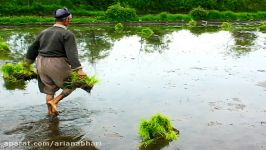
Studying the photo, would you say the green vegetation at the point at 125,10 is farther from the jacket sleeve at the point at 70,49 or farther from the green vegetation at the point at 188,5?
the jacket sleeve at the point at 70,49

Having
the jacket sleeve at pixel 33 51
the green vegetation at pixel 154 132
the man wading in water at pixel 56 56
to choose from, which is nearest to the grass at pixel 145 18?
the jacket sleeve at pixel 33 51

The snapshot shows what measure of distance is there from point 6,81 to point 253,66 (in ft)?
25.3

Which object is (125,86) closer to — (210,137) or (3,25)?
(210,137)

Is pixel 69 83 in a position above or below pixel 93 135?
above

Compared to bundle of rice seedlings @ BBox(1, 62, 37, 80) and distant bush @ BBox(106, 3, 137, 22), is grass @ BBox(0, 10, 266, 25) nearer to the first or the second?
distant bush @ BBox(106, 3, 137, 22)

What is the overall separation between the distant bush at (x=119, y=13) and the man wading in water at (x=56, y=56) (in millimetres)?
30242

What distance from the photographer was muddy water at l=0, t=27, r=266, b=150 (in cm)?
650

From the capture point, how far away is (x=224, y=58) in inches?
609

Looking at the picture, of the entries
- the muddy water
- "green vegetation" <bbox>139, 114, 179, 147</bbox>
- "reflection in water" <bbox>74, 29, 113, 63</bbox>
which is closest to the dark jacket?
the muddy water

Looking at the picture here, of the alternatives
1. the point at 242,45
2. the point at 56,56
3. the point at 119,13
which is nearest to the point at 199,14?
the point at 119,13

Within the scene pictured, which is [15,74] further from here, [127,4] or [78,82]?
[127,4]

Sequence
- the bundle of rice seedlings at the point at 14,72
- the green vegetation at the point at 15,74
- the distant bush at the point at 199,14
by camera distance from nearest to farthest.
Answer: the green vegetation at the point at 15,74
the bundle of rice seedlings at the point at 14,72
the distant bush at the point at 199,14

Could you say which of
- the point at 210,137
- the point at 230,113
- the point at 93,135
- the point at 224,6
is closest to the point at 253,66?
the point at 230,113

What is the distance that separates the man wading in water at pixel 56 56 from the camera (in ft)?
22.9
